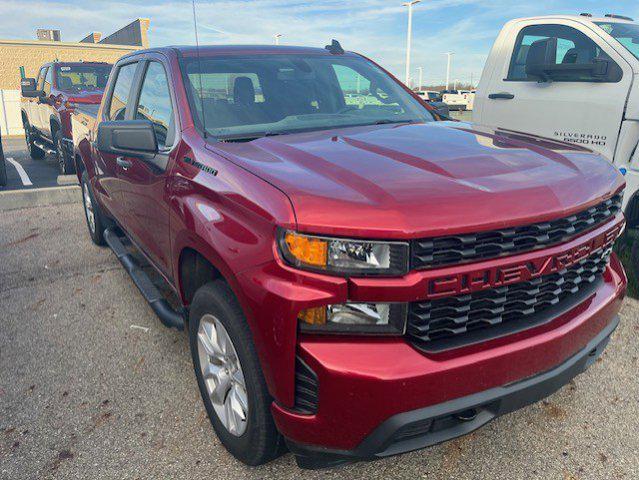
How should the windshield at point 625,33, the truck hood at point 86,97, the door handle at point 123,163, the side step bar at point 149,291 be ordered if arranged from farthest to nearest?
the truck hood at point 86,97 < the windshield at point 625,33 < the door handle at point 123,163 < the side step bar at point 149,291

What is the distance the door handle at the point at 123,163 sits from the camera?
131 inches

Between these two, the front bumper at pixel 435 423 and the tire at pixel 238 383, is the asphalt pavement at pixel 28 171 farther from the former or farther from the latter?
the front bumper at pixel 435 423

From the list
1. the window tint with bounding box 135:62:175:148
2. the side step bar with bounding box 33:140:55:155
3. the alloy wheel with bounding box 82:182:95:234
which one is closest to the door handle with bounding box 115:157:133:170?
the window tint with bounding box 135:62:175:148

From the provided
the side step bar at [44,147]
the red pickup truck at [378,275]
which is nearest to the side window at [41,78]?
the side step bar at [44,147]

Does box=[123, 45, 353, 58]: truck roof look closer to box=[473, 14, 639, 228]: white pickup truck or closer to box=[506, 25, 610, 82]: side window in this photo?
box=[473, 14, 639, 228]: white pickup truck

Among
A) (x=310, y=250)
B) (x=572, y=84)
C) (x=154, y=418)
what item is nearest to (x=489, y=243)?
(x=310, y=250)

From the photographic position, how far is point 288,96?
10.1ft

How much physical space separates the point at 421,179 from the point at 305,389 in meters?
0.85

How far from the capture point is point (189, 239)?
2.38 metres

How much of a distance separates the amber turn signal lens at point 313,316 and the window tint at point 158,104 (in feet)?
4.81

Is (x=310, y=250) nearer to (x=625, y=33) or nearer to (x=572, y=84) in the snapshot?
(x=572, y=84)

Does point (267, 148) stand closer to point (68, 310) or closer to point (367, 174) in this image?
point (367, 174)

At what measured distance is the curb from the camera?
23.7 feet

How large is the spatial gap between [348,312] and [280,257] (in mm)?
290
